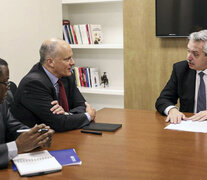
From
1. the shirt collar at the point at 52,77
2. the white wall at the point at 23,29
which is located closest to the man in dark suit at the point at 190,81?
the shirt collar at the point at 52,77

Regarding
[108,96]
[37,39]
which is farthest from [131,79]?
[37,39]

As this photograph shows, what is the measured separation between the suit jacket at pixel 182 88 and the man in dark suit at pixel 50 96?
31.4 inches

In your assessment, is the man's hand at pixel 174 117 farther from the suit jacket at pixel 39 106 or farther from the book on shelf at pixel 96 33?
the book on shelf at pixel 96 33

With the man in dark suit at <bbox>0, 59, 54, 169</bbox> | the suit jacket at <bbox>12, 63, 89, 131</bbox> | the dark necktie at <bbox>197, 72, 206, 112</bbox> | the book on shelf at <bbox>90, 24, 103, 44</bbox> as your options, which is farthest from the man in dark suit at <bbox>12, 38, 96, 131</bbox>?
the book on shelf at <bbox>90, 24, 103, 44</bbox>

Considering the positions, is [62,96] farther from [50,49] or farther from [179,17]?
[179,17]

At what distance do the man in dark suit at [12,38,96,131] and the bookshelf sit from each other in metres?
2.00

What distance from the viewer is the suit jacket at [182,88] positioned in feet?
10.1

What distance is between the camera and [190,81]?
3.09 metres

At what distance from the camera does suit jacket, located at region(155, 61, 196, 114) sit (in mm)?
3086

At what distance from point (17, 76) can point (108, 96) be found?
156 cm

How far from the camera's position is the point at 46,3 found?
447 centimetres

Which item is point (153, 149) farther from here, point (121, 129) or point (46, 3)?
point (46, 3)

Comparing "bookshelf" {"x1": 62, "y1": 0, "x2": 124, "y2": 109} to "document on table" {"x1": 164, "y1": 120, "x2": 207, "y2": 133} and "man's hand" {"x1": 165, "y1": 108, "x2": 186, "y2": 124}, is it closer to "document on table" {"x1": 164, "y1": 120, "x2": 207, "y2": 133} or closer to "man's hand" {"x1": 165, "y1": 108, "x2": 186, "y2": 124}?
"man's hand" {"x1": 165, "y1": 108, "x2": 186, "y2": 124}

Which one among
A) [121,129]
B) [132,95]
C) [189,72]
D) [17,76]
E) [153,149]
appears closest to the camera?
[153,149]
